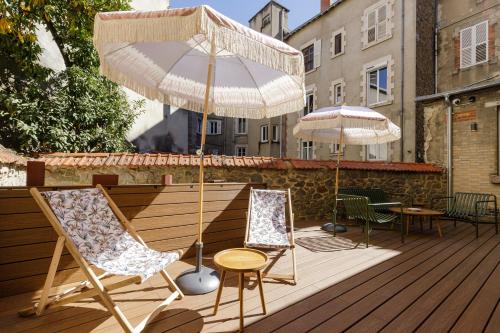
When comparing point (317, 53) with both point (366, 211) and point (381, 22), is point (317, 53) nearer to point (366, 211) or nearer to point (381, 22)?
point (381, 22)

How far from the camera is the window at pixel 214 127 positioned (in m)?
25.3

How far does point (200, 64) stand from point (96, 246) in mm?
2449

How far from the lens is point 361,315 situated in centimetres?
237

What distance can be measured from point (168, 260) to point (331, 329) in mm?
1508

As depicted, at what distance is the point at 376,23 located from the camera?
1217cm

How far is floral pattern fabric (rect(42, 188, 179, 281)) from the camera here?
2.20 m

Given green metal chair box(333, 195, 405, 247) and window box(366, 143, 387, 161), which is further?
window box(366, 143, 387, 161)

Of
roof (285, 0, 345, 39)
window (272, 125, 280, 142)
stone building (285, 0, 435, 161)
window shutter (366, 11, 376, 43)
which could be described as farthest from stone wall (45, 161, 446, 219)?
window (272, 125, 280, 142)

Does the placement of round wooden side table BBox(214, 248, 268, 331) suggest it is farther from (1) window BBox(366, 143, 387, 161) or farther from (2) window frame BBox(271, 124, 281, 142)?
(2) window frame BBox(271, 124, 281, 142)

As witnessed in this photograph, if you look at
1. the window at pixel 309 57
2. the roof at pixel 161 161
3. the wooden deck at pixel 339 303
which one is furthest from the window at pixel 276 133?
the wooden deck at pixel 339 303

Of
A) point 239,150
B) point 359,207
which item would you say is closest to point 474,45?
point 359,207

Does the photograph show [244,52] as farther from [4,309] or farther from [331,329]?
[4,309]

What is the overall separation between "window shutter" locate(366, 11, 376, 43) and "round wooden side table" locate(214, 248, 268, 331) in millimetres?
13291

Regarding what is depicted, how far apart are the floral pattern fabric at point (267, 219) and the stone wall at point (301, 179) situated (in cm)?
119
